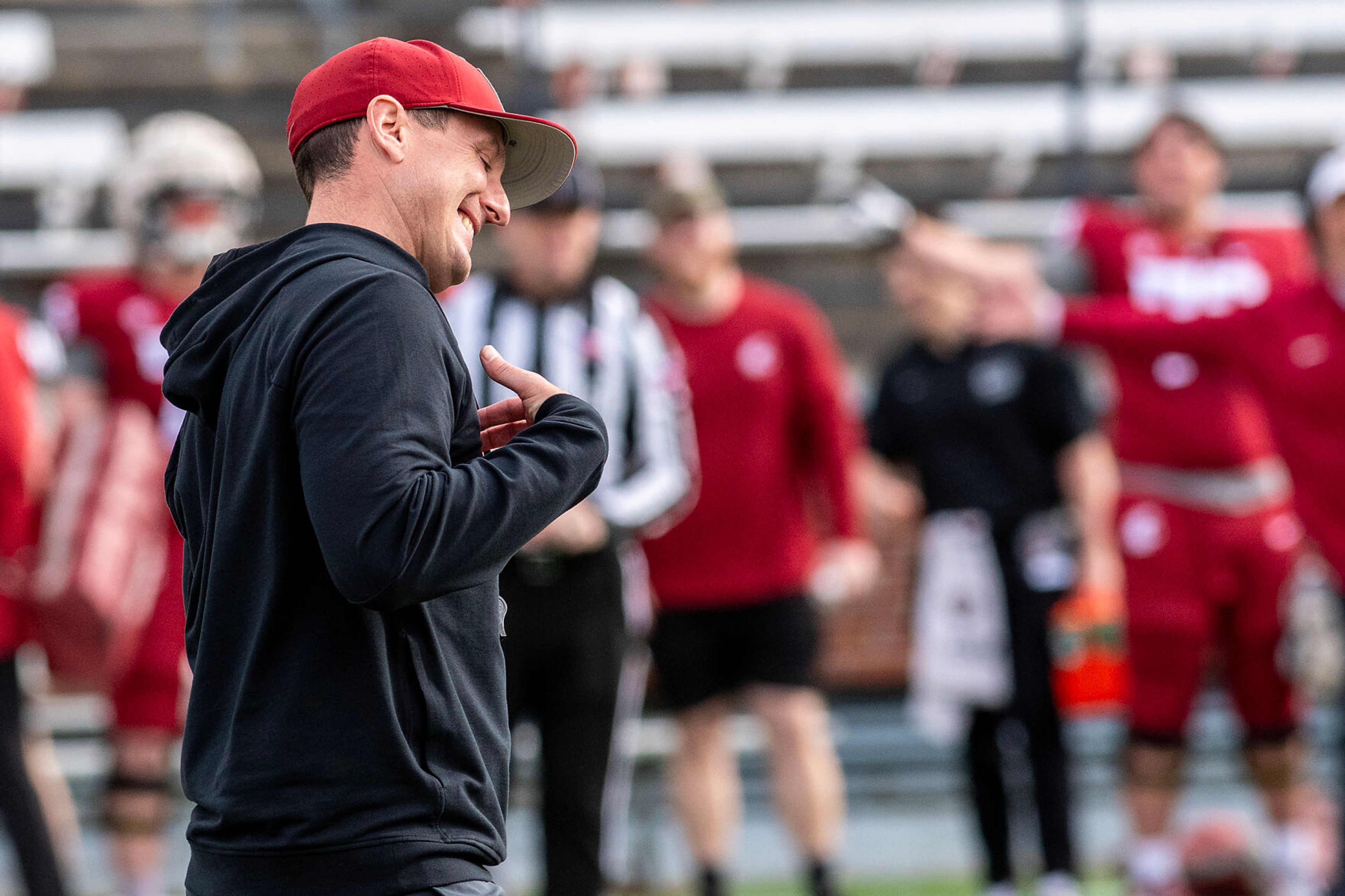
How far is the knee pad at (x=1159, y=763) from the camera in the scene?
14.0 ft

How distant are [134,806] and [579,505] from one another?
5.57 feet

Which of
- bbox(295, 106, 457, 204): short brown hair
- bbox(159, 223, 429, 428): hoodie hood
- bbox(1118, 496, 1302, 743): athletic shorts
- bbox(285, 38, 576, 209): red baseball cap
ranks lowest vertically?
bbox(1118, 496, 1302, 743): athletic shorts

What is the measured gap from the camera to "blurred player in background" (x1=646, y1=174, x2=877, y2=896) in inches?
170

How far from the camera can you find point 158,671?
4129 millimetres

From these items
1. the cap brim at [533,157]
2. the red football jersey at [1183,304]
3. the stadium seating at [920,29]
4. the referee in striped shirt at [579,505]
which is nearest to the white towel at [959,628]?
the red football jersey at [1183,304]

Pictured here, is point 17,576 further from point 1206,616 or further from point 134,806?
point 1206,616

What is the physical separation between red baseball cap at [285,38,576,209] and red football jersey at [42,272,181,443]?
9.37 feet

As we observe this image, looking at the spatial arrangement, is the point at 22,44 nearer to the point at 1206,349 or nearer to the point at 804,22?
the point at 804,22

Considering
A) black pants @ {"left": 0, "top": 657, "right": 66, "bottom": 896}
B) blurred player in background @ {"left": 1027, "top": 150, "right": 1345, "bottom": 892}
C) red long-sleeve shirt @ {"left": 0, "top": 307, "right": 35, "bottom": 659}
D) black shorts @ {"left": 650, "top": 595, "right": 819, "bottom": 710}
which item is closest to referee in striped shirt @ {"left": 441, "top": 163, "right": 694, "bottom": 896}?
black shorts @ {"left": 650, "top": 595, "right": 819, "bottom": 710}

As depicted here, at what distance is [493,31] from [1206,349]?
6.25m

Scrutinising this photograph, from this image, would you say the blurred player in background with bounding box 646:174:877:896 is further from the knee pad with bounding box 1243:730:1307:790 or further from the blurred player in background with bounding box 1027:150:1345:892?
the knee pad with bounding box 1243:730:1307:790

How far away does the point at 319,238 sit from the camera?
1.50 m

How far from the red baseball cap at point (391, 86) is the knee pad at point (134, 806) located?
9.62 feet

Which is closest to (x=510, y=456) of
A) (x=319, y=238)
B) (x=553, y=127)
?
(x=319, y=238)
